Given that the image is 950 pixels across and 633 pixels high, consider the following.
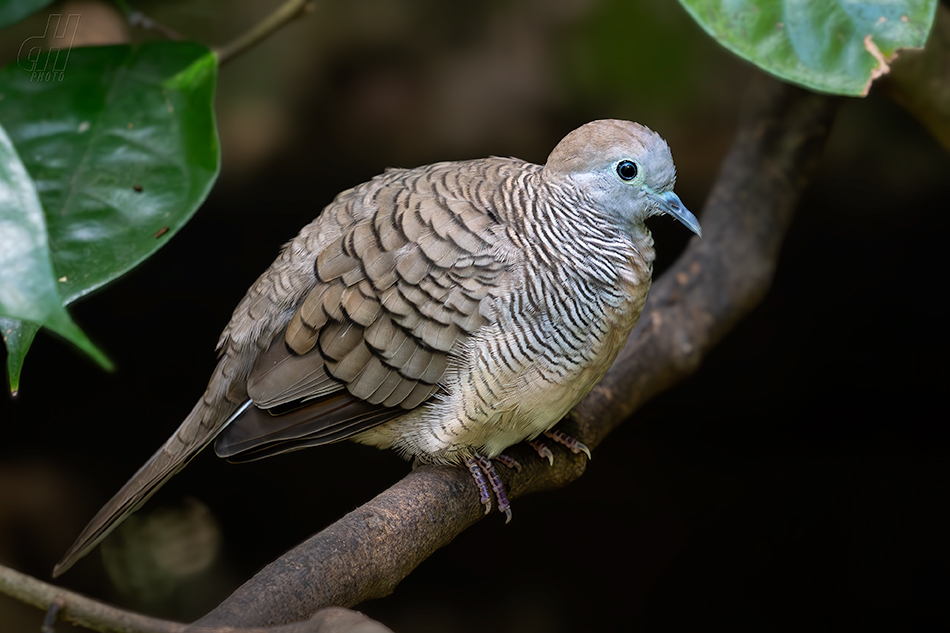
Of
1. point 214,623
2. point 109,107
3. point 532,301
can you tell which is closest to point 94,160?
point 109,107

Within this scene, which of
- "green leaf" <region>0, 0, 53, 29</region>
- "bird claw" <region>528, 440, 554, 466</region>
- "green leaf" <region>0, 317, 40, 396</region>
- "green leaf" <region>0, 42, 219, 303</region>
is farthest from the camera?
"bird claw" <region>528, 440, 554, 466</region>

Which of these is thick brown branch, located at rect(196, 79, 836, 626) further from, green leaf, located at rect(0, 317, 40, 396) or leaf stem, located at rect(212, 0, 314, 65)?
leaf stem, located at rect(212, 0, 314, 65)

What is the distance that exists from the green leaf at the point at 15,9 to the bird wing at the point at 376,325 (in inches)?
31.5

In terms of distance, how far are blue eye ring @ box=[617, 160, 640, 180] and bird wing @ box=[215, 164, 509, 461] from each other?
25 centimetres

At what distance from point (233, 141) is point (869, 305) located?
2.49 metres

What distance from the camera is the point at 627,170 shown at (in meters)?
1.46

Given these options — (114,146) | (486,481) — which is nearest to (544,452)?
(486,481)

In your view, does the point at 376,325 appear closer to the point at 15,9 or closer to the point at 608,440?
the point at 15,9

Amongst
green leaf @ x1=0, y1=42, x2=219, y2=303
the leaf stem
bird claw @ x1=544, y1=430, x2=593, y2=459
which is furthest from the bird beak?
the leaf stem

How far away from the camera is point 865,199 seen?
3061mm

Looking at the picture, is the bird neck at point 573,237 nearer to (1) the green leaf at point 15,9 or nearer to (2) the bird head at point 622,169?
(2) the bird head at point 622,169

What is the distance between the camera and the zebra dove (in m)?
1.46

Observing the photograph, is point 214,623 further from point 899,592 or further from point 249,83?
point 899,592

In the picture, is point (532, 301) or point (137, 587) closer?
point (532, 301)
